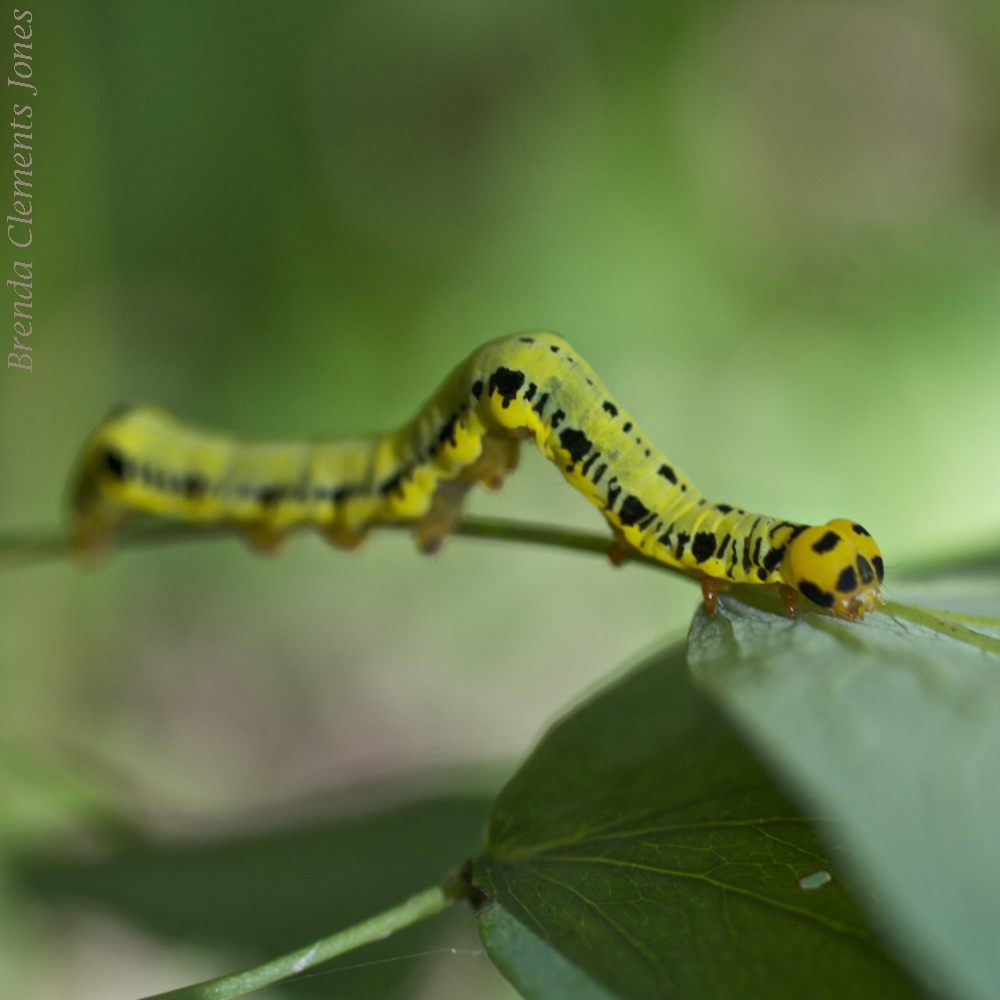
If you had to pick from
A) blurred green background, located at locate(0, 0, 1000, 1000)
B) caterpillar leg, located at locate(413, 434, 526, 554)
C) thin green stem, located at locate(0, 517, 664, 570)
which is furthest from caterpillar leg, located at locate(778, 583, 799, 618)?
blurred green background, located at locate(0, 0, 1000, 1000)

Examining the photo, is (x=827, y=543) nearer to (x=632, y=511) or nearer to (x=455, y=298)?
(x=632, y=511)

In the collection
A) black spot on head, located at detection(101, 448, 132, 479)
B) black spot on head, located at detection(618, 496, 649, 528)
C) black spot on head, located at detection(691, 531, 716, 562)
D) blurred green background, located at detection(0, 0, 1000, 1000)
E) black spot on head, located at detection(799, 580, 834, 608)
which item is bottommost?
black spot on head, located at detection(799, 580, 834, 608)

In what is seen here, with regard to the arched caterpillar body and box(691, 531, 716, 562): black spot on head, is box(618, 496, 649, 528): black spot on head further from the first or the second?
box(691, 531, 716, 562): black spot on head

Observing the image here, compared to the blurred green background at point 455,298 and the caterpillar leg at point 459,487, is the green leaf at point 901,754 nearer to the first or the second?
the caterpillar leg at point 459,487

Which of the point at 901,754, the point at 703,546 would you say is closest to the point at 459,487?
the point at 703,546

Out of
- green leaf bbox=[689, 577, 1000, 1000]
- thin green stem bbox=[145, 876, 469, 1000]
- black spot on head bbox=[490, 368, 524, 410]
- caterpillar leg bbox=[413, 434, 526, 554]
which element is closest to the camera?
green leaf bbox=[689, 577, 1000, 1000]

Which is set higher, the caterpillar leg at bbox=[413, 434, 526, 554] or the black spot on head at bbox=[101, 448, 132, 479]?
the black spot on head at bbox=[101, 448, 132, 479]
